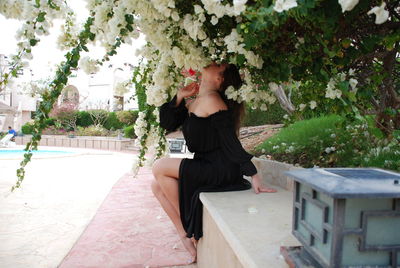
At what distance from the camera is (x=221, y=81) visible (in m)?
2.54

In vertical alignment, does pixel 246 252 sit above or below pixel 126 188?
above

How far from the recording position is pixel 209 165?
7.57ft

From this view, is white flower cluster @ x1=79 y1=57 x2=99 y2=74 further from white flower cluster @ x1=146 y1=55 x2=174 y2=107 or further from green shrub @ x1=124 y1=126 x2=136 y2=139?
green shrub @ x1=124 y1=126 x2=136 y2=139

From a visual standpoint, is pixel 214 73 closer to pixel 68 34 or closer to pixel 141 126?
pixel 141 126

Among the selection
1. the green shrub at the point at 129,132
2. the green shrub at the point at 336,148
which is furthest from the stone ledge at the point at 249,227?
the green shrub at the point at 129,132

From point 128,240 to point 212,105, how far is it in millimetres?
1452

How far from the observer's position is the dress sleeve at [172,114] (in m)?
2.60

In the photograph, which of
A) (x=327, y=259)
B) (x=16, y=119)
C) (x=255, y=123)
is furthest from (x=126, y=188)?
(x=16, y=119)

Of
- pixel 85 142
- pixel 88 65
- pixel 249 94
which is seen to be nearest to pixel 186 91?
pixel 249 94

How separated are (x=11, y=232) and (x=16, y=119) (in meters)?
24.9

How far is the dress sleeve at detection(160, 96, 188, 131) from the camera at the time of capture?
260 cm

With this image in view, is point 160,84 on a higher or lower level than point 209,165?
higher

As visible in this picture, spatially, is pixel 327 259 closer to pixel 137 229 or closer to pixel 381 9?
pixel 381 9

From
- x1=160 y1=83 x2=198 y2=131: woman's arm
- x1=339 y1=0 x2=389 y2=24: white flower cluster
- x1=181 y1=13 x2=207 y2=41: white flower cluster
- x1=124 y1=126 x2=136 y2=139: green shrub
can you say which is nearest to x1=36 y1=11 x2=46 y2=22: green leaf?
x1=181 y1=13 x2=207 y2=41: white flower cluster
